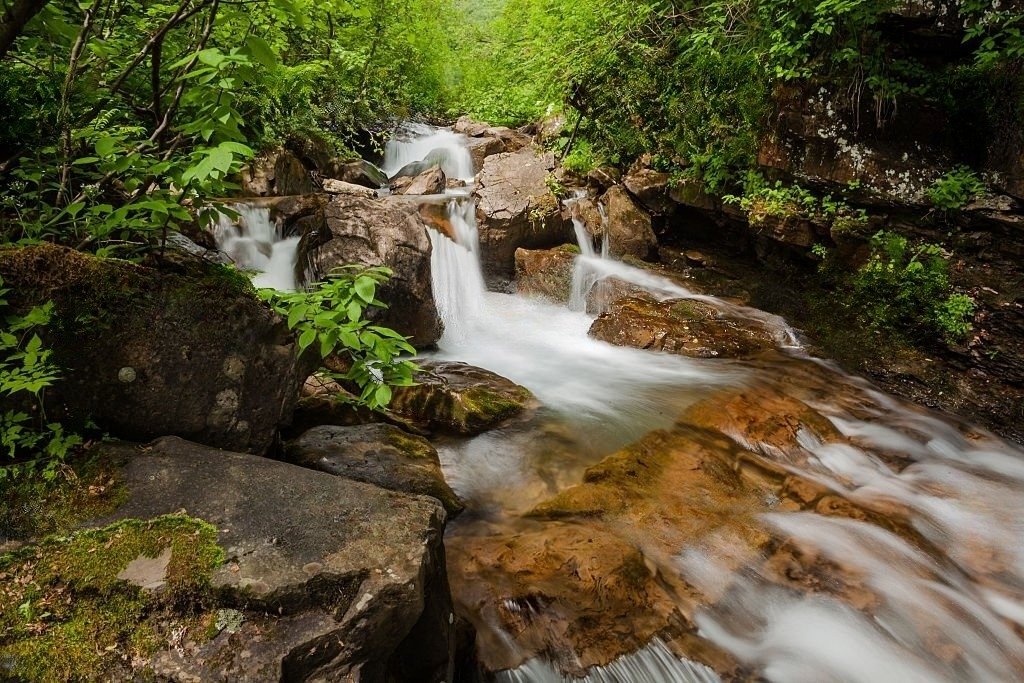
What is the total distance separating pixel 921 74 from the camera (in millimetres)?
5625

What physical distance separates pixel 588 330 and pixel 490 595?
5.16 meters

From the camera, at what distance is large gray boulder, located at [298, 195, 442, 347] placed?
18.5 feet

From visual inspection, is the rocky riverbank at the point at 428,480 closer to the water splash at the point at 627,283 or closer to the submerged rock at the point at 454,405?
the submerged rock at the point at 454,405

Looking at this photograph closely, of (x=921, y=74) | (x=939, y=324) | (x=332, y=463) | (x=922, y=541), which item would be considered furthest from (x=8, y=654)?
(x=921, y=74)

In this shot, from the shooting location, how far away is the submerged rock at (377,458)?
329cm

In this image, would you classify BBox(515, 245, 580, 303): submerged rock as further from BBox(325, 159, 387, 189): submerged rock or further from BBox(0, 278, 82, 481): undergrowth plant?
BBox(0, 278, 82, 481): undergrowth plant

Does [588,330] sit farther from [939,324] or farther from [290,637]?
[290,637]

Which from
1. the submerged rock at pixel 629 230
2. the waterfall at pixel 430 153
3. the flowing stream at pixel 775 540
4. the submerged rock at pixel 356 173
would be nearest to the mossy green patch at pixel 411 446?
the flowing stream at pixel 775 540

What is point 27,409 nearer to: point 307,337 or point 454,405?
point 307,337

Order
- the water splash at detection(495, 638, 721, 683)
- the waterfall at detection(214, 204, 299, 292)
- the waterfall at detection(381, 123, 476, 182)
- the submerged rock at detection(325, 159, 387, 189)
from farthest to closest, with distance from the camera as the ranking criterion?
1. the waterfall at detection(381, 123, 476, 182)
2. the submerged rock at detection(325, 159, 387, 189)
3. the waterfall at detection(214, 204, 299, 292)
4. the water splash at detection(495, 638, 721, 683)

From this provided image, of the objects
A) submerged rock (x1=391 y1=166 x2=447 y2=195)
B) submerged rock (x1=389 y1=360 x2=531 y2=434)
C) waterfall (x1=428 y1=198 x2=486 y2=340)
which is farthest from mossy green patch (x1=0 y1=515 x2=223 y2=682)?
submerged rock (x1=391 y1=166 x2=447 y2=195)

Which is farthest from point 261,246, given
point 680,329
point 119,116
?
point 680,329

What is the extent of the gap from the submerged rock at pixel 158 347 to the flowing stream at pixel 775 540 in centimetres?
155

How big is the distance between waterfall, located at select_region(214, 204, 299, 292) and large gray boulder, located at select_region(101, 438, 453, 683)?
4.02 m
